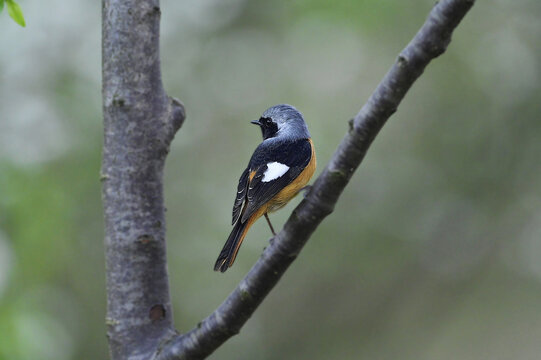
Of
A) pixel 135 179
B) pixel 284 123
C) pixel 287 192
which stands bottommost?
pixel 287 192

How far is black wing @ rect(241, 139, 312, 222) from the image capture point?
269cm

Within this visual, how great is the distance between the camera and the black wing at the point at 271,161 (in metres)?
2.69

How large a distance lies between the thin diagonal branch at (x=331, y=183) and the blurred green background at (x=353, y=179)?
15.3 feet

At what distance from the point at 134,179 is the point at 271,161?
2.12 feet

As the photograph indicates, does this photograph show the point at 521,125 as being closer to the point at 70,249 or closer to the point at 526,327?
the point at 526,327

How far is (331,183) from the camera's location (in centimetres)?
198

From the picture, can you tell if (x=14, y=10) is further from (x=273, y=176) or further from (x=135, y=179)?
(x=273, y=176)

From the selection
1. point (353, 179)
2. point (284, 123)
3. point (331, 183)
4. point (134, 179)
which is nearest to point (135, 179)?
point (134, 179)

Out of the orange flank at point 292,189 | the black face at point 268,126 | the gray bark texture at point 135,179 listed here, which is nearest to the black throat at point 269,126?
the black face at point 268,126

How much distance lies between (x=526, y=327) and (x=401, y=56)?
7472 millimetres

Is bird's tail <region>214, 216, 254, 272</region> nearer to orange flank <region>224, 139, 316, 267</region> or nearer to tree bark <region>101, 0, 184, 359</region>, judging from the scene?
orange flank <region>224, 139, 316, 267</region>

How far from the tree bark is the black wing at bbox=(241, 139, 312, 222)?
0.47m

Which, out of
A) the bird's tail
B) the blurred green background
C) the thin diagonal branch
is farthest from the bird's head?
the blurred green background

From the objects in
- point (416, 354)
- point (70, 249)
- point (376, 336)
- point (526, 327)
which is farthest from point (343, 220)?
point (70, 249)
